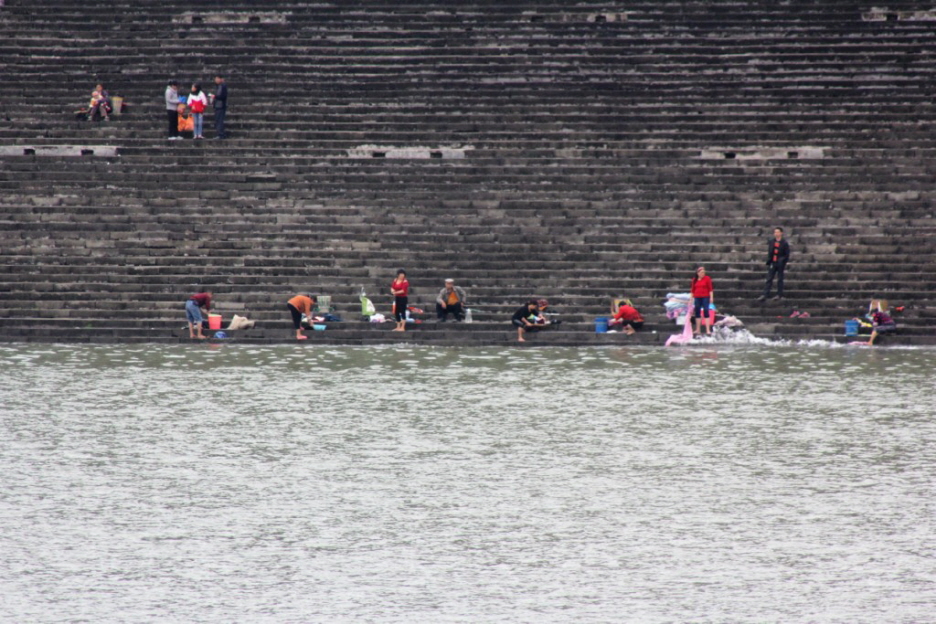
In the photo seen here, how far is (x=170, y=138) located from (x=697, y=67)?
12355 millimetres

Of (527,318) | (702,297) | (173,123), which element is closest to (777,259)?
(702,297)

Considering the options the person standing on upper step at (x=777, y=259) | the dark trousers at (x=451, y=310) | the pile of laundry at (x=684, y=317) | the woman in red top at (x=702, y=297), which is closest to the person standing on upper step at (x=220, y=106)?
the dark trousers at (x=451, y=310)

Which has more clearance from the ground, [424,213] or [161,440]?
[424,213]

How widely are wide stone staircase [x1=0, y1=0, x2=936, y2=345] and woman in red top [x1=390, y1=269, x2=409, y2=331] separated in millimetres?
363

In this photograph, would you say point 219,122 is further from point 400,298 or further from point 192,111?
point 400,298

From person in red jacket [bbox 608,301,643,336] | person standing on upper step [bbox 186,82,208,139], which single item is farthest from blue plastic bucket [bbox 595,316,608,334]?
person standing on upper step [bbox 186,82,208,139]

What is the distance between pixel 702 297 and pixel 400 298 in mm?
5620

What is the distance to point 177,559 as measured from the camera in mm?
9031

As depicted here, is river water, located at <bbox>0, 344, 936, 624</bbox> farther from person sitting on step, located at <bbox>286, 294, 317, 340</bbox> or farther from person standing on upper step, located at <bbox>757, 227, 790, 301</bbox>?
person standing on upper step, located at <bbox>757, 227, 790, 301</bbox>

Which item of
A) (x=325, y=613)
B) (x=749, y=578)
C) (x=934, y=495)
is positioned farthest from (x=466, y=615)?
(x=934, y=495)

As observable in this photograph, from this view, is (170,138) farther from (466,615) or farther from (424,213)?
(466,615)

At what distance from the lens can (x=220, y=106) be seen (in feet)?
91.6

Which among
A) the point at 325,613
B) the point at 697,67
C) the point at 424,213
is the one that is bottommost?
the point at 325,613

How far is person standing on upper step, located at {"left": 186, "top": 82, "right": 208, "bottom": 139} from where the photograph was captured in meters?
28.0
